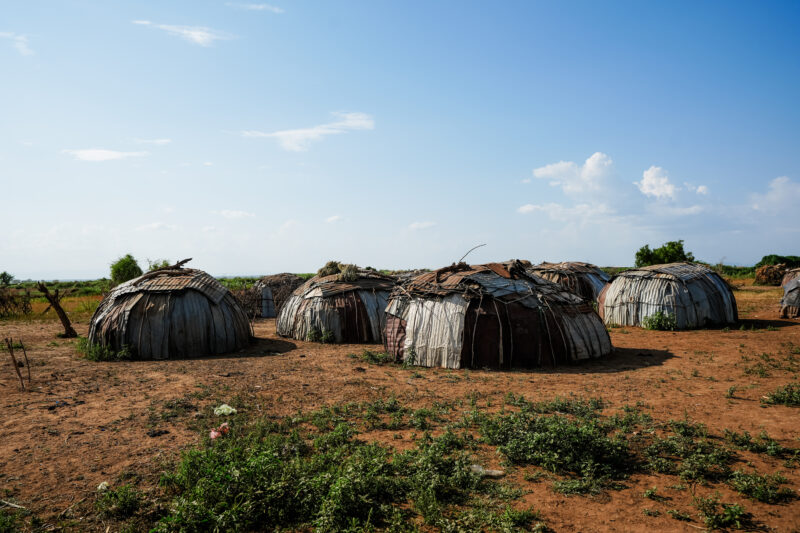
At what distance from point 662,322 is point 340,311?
1218cm

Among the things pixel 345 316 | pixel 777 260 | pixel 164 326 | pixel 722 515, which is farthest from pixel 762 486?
pixel 777 260

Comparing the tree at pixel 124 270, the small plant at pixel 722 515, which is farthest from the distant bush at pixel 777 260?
the tree at pixel 124 270

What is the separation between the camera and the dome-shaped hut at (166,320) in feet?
45.6

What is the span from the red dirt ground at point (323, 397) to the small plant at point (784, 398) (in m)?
0.27

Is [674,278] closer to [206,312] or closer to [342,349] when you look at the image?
[342,349]

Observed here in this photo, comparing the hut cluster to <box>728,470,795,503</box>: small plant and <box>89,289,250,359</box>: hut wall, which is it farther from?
<box>728,470,795,503</box>: small plant

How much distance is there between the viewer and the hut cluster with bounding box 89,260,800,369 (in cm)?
1207

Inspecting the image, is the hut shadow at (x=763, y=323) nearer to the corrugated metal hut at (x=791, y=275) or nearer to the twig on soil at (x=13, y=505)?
the corrugated metal hut at (x=791, y=275)

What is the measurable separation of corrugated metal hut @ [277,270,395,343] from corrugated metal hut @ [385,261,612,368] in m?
3.86

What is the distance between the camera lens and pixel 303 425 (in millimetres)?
7742

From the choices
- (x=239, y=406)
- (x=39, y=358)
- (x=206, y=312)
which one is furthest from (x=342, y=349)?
(x=39, y=358)

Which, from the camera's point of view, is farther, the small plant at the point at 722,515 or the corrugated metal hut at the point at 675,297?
the corrugated metal hut at the point at 675,297

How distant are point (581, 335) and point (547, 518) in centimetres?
834

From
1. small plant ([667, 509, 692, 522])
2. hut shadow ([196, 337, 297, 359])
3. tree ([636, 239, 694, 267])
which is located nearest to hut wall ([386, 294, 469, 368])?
hut shadow ([196, 337, 297, 359])
